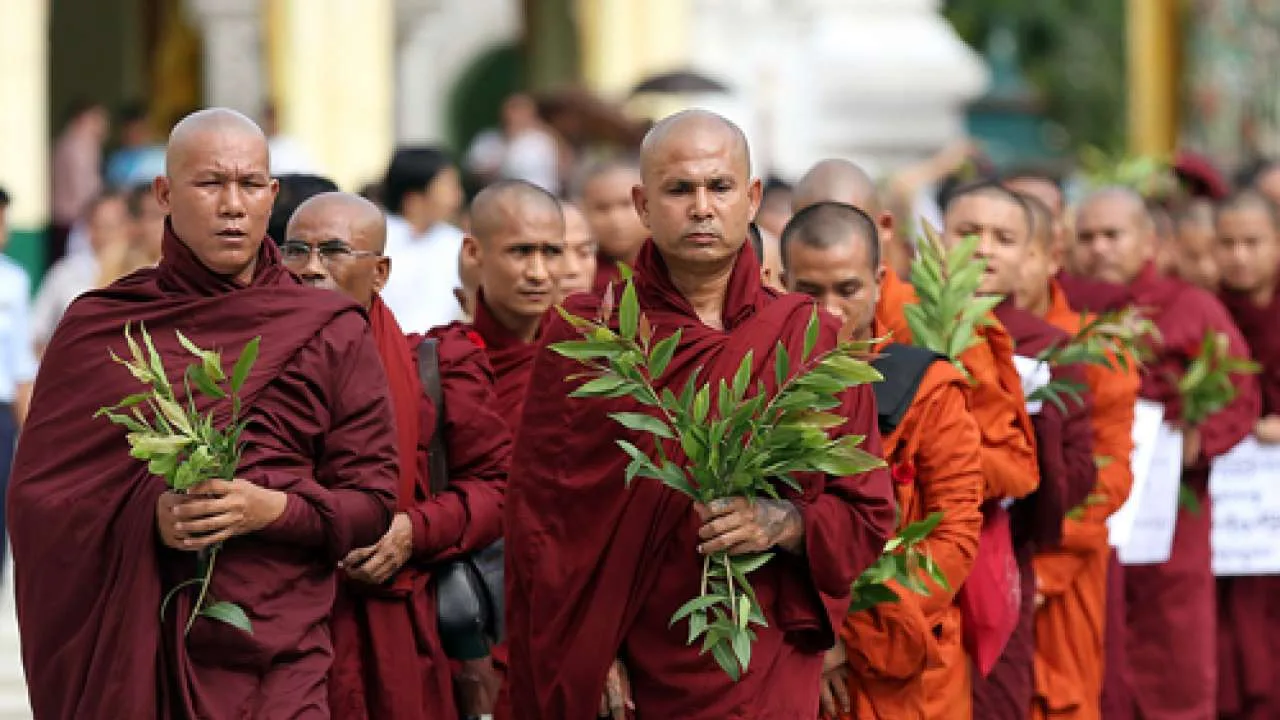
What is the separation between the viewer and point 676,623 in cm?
610

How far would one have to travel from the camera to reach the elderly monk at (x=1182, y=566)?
10.2 m

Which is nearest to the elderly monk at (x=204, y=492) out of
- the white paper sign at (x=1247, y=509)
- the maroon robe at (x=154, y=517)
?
the maroon robe at (x=154, y=517)

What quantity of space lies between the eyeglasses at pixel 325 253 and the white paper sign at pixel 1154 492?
333 centimetres

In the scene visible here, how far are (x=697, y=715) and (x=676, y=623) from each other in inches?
8.2

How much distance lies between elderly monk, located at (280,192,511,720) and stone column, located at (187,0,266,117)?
53.2 ft

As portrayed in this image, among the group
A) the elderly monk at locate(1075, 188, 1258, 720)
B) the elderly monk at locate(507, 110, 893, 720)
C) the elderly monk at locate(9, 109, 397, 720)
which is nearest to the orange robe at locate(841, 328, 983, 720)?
the elderly monk at locate(507, 110, 893, 720)

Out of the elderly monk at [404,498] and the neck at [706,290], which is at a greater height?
the neck at [706,290]

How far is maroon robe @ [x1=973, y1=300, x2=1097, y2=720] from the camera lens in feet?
26.6

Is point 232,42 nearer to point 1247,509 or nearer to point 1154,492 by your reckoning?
point 1247,509

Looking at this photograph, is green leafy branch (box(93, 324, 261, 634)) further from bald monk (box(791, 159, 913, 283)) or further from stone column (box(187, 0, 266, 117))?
stone column (box(187, 0, 266, 117))

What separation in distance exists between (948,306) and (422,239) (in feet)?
15.0

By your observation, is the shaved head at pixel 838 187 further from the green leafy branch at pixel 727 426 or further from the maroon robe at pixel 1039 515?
the green leafy branch at pixel 727 426

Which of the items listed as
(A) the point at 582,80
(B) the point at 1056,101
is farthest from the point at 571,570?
(B) the point at 1056,101

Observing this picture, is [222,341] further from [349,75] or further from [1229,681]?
[349,75]
